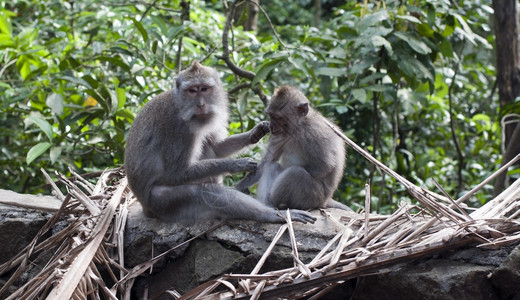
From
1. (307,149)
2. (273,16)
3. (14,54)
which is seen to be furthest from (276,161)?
(273,16)

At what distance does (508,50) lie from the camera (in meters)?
7.32

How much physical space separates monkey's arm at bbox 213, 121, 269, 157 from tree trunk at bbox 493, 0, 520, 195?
12.2 feet

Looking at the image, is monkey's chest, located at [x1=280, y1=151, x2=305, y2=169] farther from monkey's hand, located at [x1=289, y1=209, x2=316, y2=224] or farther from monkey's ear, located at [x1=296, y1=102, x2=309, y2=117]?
monkey's hand, located at [x1=289, y1=209, x2=316, y2=224]

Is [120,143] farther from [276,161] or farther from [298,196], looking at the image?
[298,196]

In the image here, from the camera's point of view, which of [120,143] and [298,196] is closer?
[298,196]

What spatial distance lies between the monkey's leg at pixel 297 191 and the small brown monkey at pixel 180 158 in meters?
0.36

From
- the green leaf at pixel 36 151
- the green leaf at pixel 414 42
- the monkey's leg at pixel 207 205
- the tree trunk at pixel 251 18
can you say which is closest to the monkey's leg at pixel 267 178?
the monkey's leg at pixel 207 205

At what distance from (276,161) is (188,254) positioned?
1.47 m

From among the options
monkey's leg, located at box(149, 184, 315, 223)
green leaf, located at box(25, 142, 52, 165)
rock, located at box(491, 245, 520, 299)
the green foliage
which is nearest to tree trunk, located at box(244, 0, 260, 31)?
the green foliage

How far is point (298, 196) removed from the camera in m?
4.90

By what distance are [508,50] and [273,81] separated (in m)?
3.08

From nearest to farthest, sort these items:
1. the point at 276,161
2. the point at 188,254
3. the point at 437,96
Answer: the point at 188,254, the point at 276,161, the point at 437,96

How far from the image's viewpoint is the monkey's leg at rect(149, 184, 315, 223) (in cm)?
441

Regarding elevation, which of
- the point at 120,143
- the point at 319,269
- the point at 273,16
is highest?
the point at 319,269
